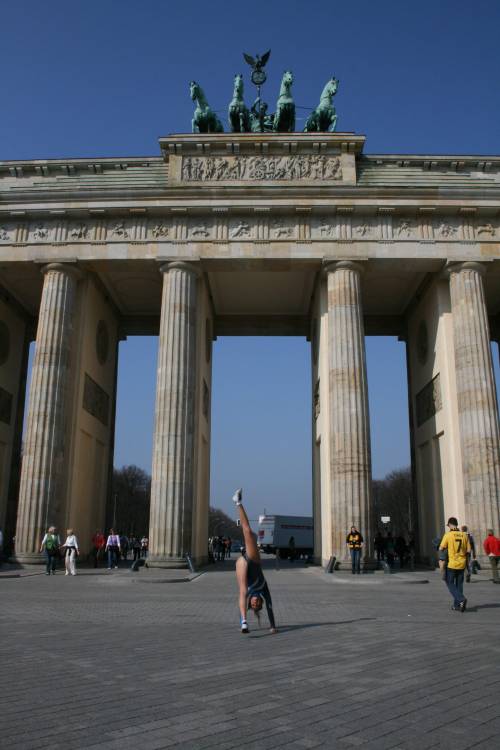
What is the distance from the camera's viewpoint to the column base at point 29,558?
2245cm

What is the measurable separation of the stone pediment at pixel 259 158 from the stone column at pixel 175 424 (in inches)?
189

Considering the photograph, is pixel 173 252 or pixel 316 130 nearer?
pixel 173 252

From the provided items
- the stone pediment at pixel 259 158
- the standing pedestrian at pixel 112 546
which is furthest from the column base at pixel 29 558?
the stone pediment at pixel 259 158

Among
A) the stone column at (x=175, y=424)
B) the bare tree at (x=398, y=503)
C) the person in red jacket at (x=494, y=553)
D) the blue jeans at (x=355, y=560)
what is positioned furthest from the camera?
the bare tree at (x=398, y=503)

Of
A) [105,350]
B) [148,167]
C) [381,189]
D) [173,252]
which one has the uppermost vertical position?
[148,167]

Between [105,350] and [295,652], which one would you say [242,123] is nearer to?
[105,350]

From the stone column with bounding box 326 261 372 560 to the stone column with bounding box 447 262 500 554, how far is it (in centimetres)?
391

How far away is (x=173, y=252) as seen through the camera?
25859 millimetres

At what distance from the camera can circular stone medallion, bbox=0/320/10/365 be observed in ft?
102

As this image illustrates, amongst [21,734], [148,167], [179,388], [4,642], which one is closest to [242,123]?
[148,167]

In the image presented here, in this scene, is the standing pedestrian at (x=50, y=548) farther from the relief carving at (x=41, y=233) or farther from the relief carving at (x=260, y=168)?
the relief carving at (x=260, y=168)

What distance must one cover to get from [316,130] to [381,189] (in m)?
6.87

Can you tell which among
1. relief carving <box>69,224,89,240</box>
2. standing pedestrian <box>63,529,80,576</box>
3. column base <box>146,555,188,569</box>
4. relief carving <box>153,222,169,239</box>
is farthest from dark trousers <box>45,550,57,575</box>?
relief carving <box>153,222,169,239</box>

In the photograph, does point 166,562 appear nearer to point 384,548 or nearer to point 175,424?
point 175,424
